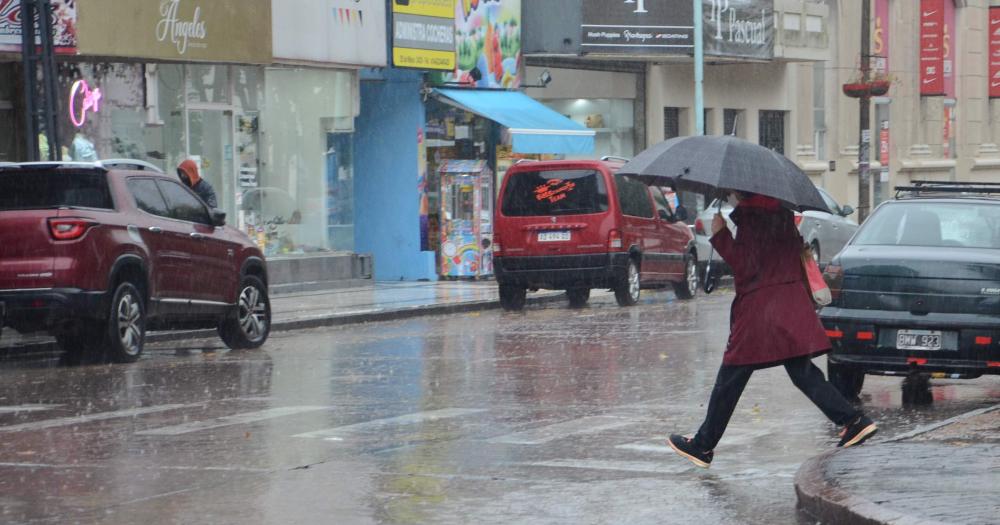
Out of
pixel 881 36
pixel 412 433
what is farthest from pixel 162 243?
pixel 881 36

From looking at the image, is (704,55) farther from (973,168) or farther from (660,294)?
(973,168)

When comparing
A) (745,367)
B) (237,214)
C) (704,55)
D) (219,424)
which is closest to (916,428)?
(745,367)

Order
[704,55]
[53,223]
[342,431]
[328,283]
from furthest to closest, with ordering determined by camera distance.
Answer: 1. [704,55]
2. [328,283]
3. [53,223]
4. [342,431]

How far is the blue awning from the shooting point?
29.1m

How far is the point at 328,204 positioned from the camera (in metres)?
28.3

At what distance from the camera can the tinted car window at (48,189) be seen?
51.4 ft

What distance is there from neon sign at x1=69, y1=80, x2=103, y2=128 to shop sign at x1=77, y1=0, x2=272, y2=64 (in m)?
0.67

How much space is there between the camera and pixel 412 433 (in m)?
10.7

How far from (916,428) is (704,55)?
2456 cm

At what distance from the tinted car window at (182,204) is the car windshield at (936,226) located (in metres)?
7.12

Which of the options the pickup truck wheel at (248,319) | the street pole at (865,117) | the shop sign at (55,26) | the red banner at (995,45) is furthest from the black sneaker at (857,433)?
the red banner at (995,45)

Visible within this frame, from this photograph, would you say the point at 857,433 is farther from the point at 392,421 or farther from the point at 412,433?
the point at 392,421

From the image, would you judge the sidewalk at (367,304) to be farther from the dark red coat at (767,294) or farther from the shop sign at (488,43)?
the dark red coat at (767,294)

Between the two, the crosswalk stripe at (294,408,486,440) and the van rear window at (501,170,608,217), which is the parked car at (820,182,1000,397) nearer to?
the crosswalk stripe at (294,408,486,440)
